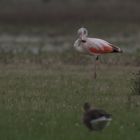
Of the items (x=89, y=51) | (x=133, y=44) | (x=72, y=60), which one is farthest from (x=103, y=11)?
(x=89, y=51)

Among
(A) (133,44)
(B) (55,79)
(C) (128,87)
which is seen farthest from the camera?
(A) (133,44)

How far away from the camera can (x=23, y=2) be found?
4338 cm

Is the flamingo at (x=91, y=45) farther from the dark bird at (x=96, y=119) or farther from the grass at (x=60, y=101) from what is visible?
the dark bird at (x=96, y=119)

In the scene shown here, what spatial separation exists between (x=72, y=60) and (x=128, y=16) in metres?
17.6

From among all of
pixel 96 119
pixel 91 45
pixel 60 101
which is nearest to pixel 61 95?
pixel 60 101

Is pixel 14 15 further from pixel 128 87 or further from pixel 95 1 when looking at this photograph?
pixel 128 87

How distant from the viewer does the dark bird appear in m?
12.5

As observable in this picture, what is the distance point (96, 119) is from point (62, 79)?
7106 mm

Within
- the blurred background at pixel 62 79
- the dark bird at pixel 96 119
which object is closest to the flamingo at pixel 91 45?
the blurred background at pixel 62 79

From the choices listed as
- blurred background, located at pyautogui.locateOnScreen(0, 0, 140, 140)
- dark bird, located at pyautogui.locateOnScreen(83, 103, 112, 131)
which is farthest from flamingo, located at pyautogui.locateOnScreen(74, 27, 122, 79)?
dark bird, located at pyautogui.locateOnScreen(83, 103, 112, 131)

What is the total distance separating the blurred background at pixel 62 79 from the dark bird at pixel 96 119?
0.12 metres

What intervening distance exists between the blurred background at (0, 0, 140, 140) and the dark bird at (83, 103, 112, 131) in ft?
0.39

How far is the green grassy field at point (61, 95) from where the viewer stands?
42.9 feet

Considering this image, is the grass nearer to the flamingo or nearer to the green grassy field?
the green grassy field
